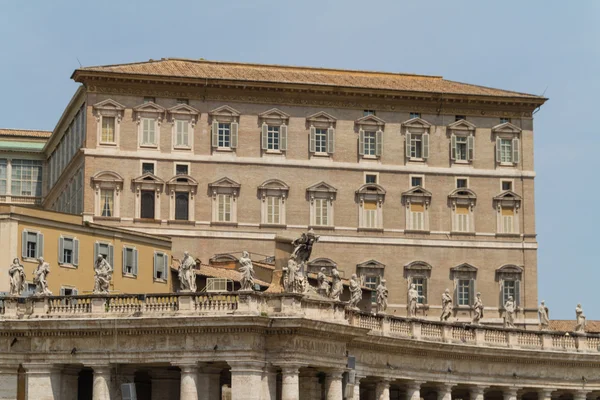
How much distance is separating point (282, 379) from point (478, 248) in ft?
186

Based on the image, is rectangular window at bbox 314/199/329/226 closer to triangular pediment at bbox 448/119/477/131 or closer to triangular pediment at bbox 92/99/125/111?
triangular pediment at bbox 448/119/477/131

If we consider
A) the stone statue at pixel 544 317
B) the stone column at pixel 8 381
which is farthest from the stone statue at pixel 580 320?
the stone column at pixel 8 381

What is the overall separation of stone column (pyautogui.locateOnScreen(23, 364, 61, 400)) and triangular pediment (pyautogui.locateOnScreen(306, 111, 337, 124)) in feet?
180

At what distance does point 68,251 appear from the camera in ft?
335

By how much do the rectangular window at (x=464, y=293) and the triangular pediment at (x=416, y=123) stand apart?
1256cm

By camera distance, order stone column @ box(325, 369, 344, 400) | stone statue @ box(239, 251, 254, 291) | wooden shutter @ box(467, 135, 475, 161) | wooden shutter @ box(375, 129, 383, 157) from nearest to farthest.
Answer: stone statue @ box(239, 251, 254, 291) < stone column @ box(325, 369, 344, 400) < wooden shutter @ box(375, 129, 383, 157) < wooden shutter @ box(467, 135, 475, 161)

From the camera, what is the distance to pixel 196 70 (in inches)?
5182

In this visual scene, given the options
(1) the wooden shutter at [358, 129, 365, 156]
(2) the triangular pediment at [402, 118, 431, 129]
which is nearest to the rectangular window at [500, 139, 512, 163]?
(2) the triangular pediment at [402, 118, 431, 129]

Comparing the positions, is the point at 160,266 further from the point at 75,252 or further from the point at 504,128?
the point at 504,128

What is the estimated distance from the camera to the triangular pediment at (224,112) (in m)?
130

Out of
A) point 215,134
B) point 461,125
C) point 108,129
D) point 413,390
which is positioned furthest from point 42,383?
point 461,125

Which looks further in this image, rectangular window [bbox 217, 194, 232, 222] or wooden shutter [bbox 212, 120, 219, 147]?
wooden shutter [bbox 212, 120, 219, 147]

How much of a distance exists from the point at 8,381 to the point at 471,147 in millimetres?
62995

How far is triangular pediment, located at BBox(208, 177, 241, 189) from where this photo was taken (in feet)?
424
